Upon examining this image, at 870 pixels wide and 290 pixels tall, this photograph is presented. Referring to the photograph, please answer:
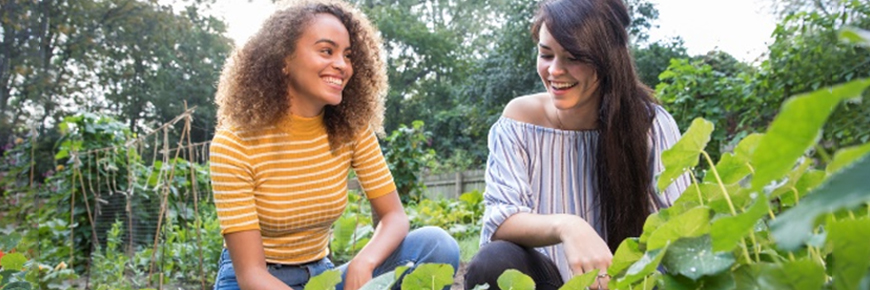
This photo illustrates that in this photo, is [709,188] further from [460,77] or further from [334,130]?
[460,77]

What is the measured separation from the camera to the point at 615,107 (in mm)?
1558

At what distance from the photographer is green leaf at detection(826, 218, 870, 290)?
228mm

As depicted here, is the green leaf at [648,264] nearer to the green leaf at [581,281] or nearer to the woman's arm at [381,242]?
the green leaf at [581,281]

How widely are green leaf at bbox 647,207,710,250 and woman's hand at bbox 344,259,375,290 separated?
1.27 metres

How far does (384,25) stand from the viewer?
22.1 metres

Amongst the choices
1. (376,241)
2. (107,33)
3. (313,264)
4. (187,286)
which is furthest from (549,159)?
(107,33)

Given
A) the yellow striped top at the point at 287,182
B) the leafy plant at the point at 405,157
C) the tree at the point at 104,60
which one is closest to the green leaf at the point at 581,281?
the yellow striped top at the point at 287,182

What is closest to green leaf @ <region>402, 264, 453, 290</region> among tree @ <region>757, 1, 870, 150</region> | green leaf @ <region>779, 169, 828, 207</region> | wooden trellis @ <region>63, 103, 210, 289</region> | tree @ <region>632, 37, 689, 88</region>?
green leaf @ <region>779, 169, 828, 207</region>

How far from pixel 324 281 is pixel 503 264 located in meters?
0.84

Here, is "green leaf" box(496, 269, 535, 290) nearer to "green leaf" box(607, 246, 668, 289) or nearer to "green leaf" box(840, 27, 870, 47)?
"green leaf" box(607, 246, 668, 289)

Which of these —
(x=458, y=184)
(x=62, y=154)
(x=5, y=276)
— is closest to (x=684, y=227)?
(x=5, y=276)

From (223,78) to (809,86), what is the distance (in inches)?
125

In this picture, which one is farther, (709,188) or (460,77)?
(460,77)

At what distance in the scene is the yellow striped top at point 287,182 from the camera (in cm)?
160
